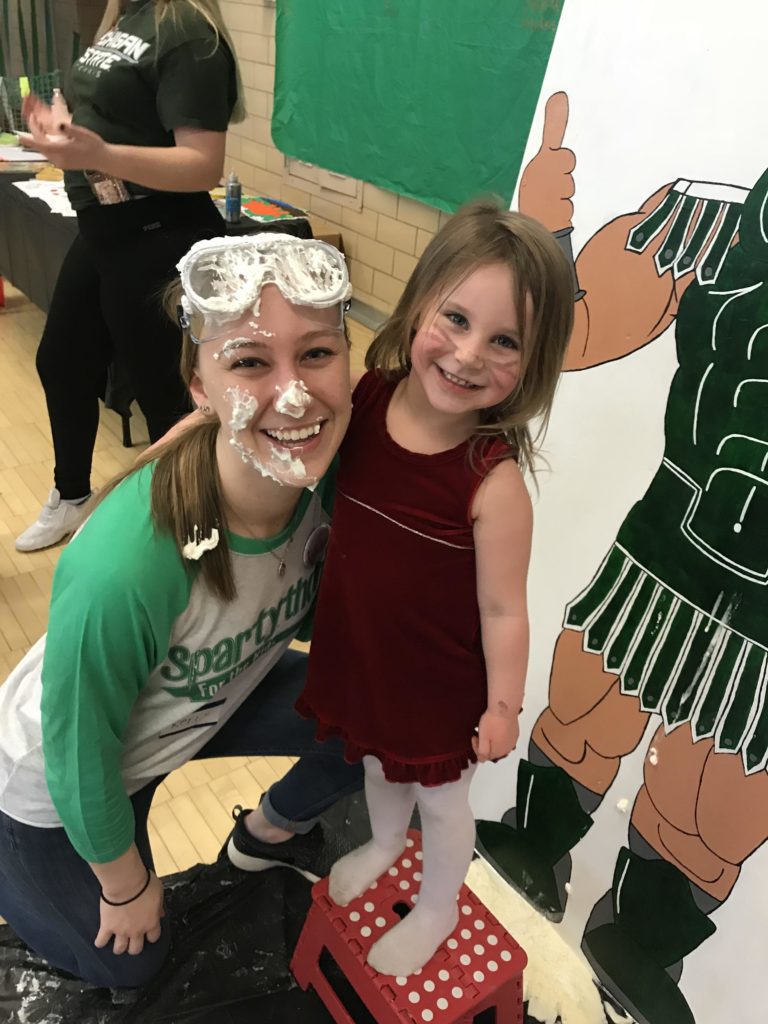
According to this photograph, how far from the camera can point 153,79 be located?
1.67 m

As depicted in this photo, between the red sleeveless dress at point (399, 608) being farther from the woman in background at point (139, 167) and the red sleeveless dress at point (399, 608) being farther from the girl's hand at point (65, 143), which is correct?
the girl's hand at point (65, 143)

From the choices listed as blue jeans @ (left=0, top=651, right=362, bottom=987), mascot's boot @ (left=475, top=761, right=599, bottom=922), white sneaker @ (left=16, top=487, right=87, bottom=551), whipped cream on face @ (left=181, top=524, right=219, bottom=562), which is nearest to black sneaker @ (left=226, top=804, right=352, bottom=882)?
blue jeans @ (left=0, top=651, right=362, bottom=987)

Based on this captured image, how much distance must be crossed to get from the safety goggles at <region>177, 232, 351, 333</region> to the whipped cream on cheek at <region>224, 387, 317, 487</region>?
0.29 feet

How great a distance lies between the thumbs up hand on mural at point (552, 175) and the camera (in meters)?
1.21

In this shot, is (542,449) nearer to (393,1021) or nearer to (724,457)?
(724,457)

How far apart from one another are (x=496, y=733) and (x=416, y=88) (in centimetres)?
289

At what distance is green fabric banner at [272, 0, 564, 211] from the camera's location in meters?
2.70

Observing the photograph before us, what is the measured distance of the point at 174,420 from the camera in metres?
2.02

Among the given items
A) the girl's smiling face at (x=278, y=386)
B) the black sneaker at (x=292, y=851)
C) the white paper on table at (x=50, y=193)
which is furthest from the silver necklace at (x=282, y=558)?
the white paper on table at (x=50, y=193)

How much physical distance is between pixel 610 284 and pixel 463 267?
1.18 feet

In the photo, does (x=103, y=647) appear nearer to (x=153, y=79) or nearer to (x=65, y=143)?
(x=65, y=143)

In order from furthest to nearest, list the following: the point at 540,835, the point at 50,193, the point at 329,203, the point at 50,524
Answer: the point at 329,203 → the point at 50,193 → the point at 50,524 → the point at 540,835

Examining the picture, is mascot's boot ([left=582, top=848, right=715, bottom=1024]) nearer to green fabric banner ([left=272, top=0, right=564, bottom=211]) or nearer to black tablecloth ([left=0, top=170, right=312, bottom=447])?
green fabric banner ([left=272, top=0, right=564, bottom=211])

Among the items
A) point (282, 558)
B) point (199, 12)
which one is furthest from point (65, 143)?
point (282, 558)
